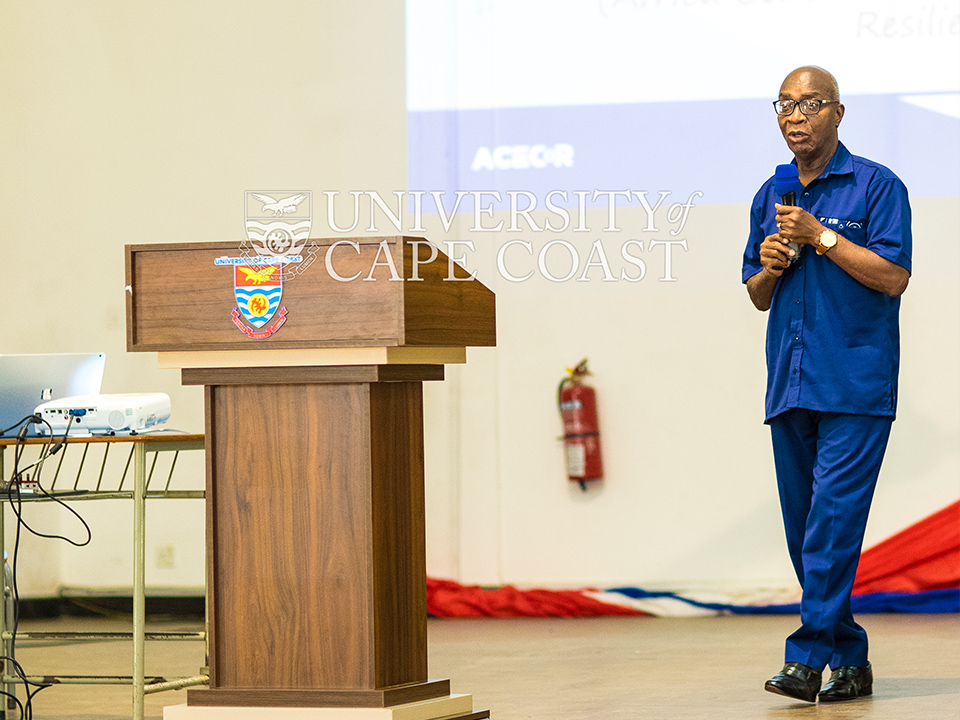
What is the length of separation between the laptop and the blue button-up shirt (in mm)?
1835

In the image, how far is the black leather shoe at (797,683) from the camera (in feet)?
10.8

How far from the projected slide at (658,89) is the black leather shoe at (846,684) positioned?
253cm

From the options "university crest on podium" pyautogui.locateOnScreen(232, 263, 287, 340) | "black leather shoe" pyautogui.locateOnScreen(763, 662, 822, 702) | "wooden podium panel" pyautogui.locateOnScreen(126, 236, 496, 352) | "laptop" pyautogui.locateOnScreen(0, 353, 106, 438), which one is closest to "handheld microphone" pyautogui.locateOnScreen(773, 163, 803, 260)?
"wooden podium panel" pyautogui.locateOnScreen(126, 236, 496, 352)

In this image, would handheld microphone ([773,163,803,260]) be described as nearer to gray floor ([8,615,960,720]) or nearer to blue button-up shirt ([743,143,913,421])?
blue button-up shirt ([743,143,913,421])

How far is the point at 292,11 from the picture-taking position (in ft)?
19.0

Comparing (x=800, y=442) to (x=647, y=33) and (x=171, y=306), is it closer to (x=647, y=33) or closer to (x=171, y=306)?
(x=171, y=306)

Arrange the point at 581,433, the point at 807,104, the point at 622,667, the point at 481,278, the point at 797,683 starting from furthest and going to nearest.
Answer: the point at 481,278 → the point at 581,433 → the point at 622,667 → the point at 807,104 → the point at 797,683

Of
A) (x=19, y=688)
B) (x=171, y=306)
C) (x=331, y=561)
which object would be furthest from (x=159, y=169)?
(x=331, y=561)

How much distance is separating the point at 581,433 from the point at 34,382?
2623 mm

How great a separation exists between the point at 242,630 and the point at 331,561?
0.26 meters

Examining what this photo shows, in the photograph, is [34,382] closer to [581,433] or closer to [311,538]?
[311,538]

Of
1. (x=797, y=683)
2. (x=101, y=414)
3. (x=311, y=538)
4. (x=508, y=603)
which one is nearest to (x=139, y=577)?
(x=101, y=414)

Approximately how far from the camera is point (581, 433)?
18.1 ft

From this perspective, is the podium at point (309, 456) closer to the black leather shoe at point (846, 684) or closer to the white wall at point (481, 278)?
the black leather shoe at point (846, 684)
